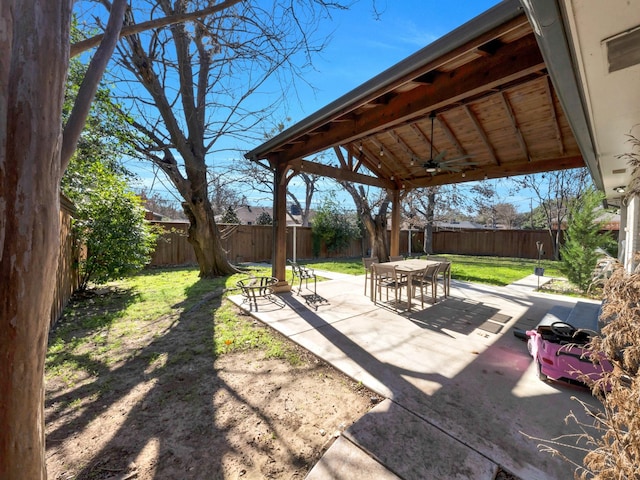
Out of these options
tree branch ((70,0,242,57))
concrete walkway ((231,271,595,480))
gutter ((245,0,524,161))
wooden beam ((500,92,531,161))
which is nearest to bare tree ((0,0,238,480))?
tree branch ((70,0,242,57))

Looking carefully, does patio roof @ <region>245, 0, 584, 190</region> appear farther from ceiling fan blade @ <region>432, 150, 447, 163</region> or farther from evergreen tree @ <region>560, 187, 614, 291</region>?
evergreen tree @ <region>560, 187, 614, 291</region>

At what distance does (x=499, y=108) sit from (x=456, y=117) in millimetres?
740

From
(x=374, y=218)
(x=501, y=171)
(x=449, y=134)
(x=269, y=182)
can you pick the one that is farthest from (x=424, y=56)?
(x=269, y=182)

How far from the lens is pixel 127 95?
5844mm

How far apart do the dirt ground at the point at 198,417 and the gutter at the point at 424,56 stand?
332 cm

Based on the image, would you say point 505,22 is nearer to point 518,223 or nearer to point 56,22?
point 56,22

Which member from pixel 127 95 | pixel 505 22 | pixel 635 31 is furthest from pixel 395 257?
pixel 127 95

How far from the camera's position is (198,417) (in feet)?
7.10

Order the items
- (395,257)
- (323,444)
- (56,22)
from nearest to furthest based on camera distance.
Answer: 1. (56,22)
2. (323,444)
3. (395,257)

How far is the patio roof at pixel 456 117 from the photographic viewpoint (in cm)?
250

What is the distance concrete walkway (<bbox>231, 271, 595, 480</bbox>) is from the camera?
5.54 feet

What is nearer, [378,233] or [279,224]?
[279,224]

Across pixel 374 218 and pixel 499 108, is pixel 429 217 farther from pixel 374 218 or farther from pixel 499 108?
pixel 499 108

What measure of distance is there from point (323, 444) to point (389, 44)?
17.7 feet
